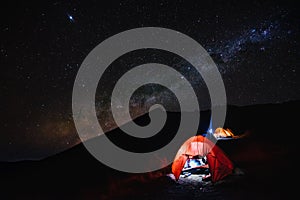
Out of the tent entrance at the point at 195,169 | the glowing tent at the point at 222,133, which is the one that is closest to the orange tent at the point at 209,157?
the tent entrance at the point at 195,169

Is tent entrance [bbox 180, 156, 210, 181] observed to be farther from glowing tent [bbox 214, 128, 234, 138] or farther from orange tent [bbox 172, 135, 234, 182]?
glowing tent [bbox 214, 128, 234, 138]

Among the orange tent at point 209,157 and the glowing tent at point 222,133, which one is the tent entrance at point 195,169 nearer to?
the orange tent at point 209,157

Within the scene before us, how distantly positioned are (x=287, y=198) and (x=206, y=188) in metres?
2.33

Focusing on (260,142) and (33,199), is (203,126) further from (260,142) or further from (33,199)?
(33,199)

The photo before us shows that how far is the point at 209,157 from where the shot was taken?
359 inches

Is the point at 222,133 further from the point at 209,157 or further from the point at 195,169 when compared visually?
the point at 209,157

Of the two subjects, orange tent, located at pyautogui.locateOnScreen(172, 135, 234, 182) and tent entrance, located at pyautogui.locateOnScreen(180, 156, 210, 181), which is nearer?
orange tent, located at pyautogui.locateOnScreen(172, 135, 234, 182)

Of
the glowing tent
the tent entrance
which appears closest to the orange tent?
the tent entrance

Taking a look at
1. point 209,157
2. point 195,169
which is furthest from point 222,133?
point 209,157

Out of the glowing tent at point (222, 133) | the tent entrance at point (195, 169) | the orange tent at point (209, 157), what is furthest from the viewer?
Answer: the glowing tent at point (222, 133)

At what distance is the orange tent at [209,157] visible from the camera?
28.2 feet

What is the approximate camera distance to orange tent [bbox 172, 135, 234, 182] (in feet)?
28.2

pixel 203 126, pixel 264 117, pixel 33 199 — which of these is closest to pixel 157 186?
pixel 33 199

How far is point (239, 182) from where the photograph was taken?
26.0 feet
